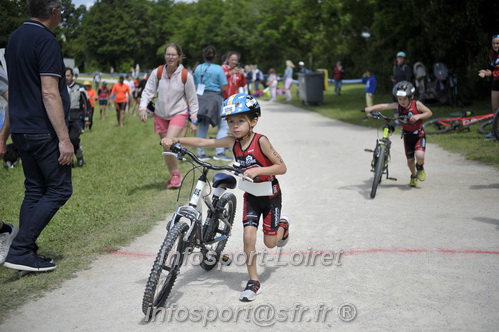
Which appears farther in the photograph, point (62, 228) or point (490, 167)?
point (490, 167)

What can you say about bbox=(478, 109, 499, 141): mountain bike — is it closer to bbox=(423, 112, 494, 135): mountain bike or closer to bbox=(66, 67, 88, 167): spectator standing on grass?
bbox=(423, 112, 494, 135): mountain bike

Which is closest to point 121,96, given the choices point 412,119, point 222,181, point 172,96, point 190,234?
point 172,96

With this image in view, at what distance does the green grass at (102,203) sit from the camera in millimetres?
5652

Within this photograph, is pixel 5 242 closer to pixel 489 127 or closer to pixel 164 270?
pixel 164 270

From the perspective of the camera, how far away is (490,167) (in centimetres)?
1081

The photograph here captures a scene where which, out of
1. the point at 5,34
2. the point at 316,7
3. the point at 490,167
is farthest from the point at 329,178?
the point at 316,7

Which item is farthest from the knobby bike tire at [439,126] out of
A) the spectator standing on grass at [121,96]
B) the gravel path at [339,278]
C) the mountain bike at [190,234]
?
the spectator standing on grass at [121,96]

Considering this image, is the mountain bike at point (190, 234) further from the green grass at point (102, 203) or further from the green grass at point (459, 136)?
the green grass at point (459, 136)

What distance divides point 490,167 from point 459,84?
1246 cm

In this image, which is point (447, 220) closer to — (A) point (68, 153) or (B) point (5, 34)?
(A) point (68, 153)

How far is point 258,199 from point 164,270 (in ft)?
3.50

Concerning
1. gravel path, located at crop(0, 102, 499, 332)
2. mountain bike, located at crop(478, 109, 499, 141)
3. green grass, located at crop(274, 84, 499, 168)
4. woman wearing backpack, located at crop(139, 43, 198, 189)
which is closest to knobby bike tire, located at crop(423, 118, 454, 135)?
green grass, located at crop(274, 84, 499, 168)

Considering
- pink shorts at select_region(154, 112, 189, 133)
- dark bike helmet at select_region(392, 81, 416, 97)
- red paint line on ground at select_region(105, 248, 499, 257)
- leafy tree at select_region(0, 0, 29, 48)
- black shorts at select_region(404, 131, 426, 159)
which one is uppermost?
leafy tree at select_region(0, 0, 29, 48)

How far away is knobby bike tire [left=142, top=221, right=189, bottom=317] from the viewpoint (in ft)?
14.9
